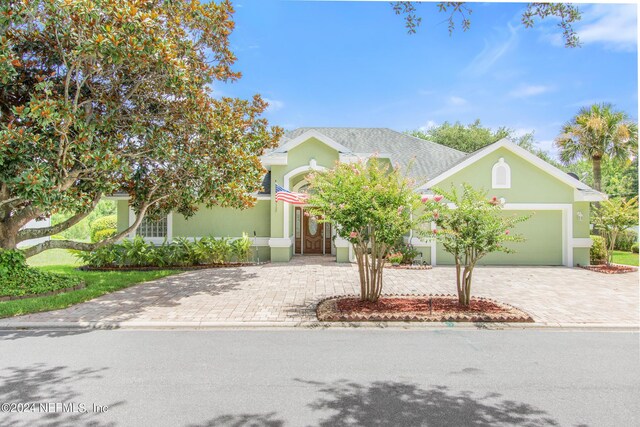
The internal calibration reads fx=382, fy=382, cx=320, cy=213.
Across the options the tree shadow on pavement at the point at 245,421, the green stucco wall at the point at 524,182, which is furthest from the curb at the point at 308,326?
the green stucco wall at the point at 524,182

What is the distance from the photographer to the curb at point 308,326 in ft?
25.0

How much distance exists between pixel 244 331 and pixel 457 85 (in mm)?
8340

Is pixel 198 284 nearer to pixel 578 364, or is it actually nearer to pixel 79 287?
pixel 79 287

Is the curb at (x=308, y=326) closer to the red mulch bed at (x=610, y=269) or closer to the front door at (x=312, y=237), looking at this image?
the red mulch bed at (x=610, y=269)

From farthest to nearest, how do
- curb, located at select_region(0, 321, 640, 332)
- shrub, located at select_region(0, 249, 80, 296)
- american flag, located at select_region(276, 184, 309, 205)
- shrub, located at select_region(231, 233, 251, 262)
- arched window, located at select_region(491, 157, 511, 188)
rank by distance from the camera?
arched window, located at select_region(491, 157, 511, 188), shrub, located at select_region(231, 233, 251, 262), american flag, located at select_region(276, 184, 309, 205), shrub, located at select_region(0, 249, 80, 296), curb, located at select_region(0, 321, 640, 332)

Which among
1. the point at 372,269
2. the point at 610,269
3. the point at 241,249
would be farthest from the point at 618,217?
the point at 241,249

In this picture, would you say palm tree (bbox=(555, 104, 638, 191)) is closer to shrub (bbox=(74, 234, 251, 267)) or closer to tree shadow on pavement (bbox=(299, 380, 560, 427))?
shrub (bbox=(74, 234, 251, 267))

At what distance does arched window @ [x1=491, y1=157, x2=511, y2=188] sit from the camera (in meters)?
16.8

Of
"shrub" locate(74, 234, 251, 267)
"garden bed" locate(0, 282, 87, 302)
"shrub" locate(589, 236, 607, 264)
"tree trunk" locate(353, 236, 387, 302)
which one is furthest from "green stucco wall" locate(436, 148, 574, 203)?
"garden bed" locate(0, 282, 87, 302)

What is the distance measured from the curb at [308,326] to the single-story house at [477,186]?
8.74 m

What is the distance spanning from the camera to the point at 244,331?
7.43m

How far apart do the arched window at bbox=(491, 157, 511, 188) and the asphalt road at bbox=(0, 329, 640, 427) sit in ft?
34.1

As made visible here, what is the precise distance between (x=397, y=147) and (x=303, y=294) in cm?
1465

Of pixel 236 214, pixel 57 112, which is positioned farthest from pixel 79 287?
pixel 236 214
